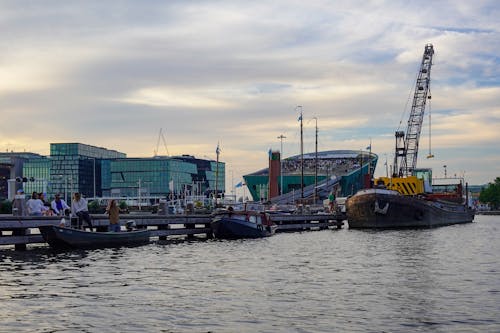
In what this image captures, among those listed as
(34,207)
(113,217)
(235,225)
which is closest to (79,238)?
(34,207)

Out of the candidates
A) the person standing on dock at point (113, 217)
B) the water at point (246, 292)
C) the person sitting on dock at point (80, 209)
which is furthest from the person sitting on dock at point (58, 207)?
the water at point (246, 292)

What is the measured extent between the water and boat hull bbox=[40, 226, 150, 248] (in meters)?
0.88

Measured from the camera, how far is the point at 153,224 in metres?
52.8

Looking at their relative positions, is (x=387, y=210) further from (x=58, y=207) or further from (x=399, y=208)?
(x=58, y=207)

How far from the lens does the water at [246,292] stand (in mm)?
18016

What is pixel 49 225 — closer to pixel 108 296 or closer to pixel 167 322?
pixel 108 296

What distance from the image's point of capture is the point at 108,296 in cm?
2233

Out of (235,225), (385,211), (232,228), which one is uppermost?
(385,211)

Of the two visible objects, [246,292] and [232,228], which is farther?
[232,228]

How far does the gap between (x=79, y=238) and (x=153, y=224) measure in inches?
511

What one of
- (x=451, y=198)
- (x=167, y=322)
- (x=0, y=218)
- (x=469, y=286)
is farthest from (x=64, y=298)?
(x=451, y=198)

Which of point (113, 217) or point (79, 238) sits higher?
point (113, 217)

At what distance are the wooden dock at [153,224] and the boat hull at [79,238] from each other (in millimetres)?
1130

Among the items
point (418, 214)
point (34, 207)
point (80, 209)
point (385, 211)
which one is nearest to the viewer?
point (80, 209)
